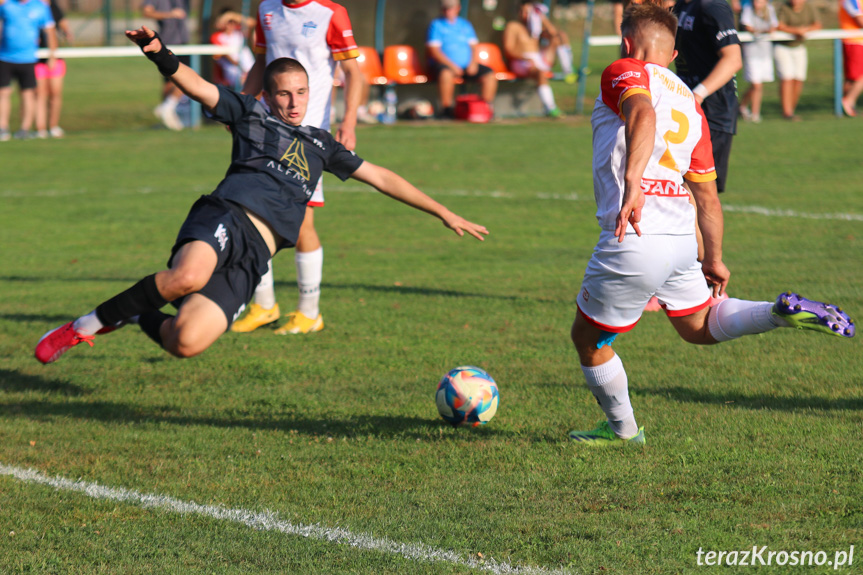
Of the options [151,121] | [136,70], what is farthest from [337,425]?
[136,70]

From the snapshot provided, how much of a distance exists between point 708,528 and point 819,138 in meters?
14.3

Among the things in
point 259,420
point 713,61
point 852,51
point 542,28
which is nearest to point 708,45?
point 713,61

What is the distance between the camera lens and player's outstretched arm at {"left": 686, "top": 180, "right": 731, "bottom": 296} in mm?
4289

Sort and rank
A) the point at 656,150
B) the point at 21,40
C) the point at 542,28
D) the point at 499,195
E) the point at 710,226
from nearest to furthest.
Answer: the point at 656,150
the point at 710,226
the point at 499,195
the point at 21,40
the point at 542,28

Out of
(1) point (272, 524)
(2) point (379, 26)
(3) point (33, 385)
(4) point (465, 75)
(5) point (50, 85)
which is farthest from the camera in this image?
(2) point (379, 26)

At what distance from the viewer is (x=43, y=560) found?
3404 millimetres

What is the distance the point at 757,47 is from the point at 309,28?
14.0 m

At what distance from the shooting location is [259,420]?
5.04 meters

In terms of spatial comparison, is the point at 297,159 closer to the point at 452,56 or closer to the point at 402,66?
the point at 452,56

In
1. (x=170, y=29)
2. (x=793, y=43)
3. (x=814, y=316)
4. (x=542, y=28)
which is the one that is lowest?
(x=814, y=316)

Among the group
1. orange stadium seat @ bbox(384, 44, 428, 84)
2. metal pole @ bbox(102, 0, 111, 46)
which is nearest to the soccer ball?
orange stadium seat @ bbox(384, 44, 428, 84)

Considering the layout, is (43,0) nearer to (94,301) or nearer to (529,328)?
(94,301)

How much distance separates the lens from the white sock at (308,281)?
6.91m

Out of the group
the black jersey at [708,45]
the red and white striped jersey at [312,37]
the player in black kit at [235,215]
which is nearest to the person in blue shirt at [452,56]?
the red and white striped jersey at [312,37]
